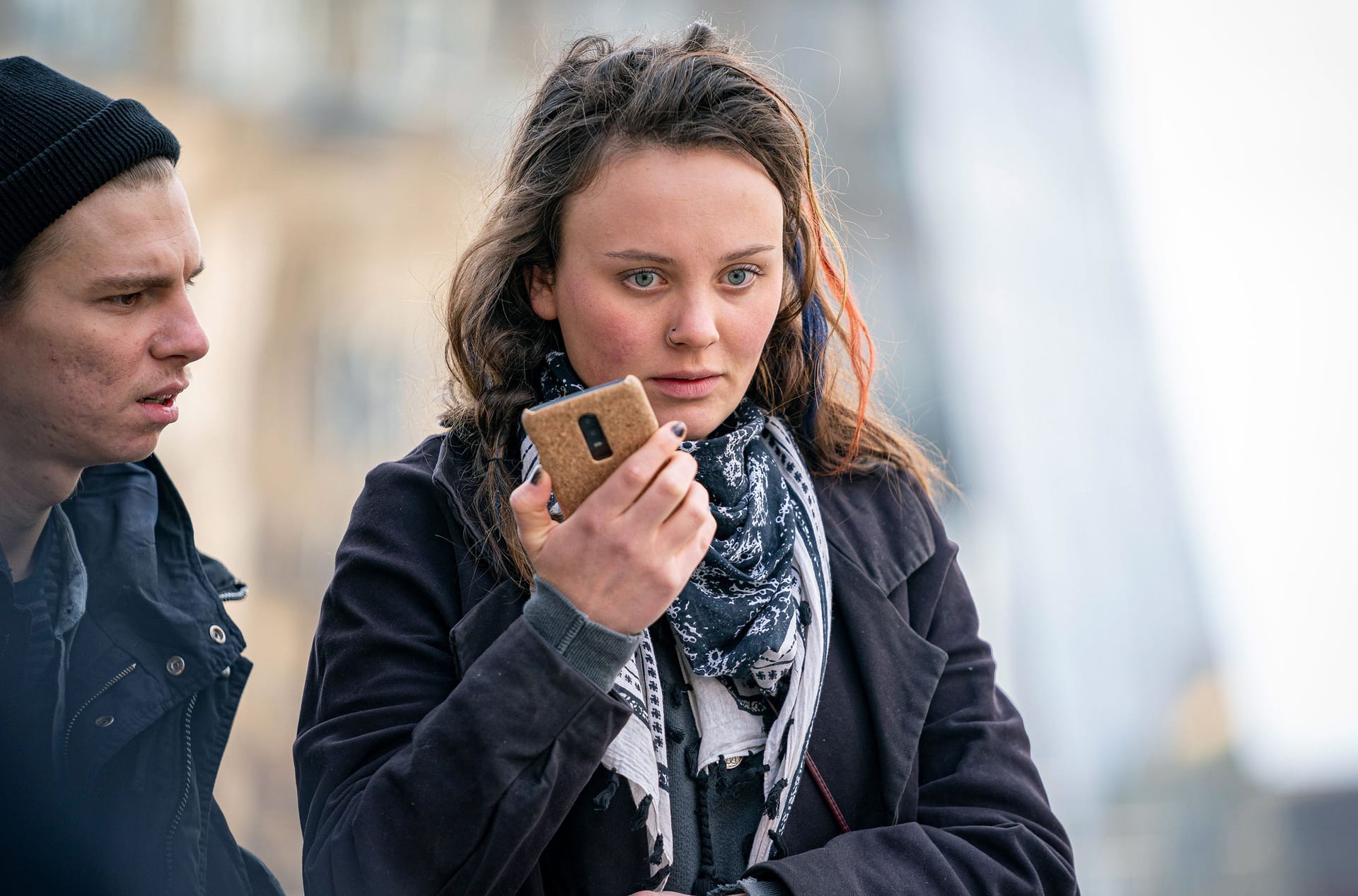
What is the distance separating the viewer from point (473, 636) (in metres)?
1.58

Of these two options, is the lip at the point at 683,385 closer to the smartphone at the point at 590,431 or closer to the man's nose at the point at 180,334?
the smartphone at the point at 590,431

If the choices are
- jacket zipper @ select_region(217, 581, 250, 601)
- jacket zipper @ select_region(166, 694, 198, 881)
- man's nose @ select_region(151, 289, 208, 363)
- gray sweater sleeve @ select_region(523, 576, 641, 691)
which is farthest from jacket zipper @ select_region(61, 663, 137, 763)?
gray sweater sleeve @ select_region(523, 576, 641, 691)

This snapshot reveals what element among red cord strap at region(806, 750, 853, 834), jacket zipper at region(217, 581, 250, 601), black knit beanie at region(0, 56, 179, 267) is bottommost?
red cord strap at region(806, 750, 853, 834)

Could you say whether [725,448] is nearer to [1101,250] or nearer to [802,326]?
[802,326]

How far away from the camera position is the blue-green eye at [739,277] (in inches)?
64.7

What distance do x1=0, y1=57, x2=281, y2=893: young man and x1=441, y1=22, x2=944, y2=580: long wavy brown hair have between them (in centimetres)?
41

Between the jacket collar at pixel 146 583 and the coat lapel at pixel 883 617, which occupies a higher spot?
the jacket collar at pixel 146 583

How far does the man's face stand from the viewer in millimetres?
1655

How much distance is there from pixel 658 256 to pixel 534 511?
38 centimetres

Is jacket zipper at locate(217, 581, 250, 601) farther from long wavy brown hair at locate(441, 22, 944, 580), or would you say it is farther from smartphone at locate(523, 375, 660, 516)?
smartphone at locate(523, 375, 660, 516)

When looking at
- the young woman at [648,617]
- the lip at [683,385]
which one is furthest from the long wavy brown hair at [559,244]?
the lip at [683,385]

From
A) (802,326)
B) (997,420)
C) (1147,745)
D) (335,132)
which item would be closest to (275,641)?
(335,132)

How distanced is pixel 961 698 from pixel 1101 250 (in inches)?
215

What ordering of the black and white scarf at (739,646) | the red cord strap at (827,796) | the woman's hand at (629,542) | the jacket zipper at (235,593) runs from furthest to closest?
the jacket zipper at (235,593), the red cord strap at (827,796), the black and white scarf at (739,646), the woman's hand at (629,542)
